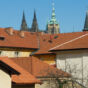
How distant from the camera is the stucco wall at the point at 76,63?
38.2 meters

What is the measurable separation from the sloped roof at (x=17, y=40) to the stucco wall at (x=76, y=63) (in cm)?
1674

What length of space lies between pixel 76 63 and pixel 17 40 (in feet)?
70.2

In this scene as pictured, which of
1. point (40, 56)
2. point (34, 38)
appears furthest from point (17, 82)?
point (34, 38)

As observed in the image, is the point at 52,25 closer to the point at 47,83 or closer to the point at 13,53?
the point at 13,53

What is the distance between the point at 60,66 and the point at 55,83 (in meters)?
9.42

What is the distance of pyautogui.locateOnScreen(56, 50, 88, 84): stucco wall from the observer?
125ft

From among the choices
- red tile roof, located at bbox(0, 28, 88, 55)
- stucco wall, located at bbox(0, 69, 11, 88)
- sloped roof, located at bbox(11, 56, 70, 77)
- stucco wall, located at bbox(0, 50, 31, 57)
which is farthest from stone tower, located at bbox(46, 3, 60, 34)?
stucco wall, located at bbox(0, 69, 11, 88)

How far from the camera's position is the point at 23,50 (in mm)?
57750

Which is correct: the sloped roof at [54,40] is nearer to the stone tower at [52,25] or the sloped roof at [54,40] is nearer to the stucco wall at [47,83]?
the stucco wall at [47,83]

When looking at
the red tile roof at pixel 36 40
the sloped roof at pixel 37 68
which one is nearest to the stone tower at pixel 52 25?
the red tile roof at pixel 36 40

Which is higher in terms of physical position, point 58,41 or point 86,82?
point 58,41

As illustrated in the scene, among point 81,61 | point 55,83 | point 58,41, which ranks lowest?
point 55,83

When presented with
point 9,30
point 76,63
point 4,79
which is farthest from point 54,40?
point 4,79

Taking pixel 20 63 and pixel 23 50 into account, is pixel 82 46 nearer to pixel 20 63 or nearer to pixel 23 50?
pixel 20 63
